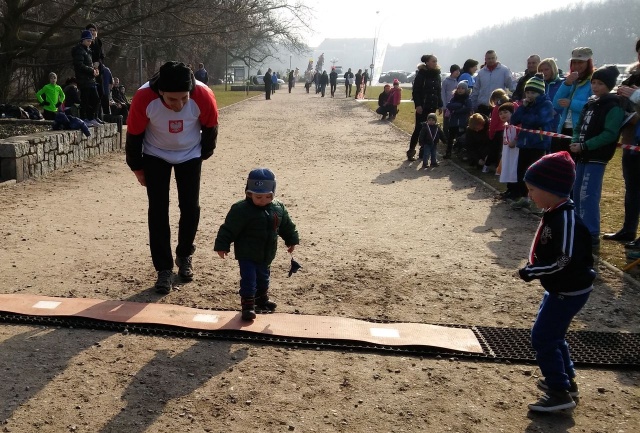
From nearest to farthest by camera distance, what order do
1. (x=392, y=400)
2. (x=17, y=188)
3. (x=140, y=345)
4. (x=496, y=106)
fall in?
(x=392, y=400), (x=140, y=345), (x=17, y=188), (x=496, y=106)

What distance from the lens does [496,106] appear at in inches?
465

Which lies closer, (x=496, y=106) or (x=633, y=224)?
(x=633, y=224)

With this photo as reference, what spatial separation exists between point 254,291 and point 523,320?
6.77 ft

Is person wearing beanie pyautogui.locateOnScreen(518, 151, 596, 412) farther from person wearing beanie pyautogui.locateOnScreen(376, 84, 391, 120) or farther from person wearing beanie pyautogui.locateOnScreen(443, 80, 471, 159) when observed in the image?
person wearing beanie pyautogui.locateOnScreen(376, 84, 391, 120)

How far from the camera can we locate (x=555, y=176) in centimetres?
365

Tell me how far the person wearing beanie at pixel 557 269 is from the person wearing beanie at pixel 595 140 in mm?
3254

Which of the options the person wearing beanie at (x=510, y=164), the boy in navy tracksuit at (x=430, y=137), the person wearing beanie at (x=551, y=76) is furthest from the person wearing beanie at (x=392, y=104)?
the person wearing beanie at (x=510, y=164)

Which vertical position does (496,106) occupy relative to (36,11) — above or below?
below

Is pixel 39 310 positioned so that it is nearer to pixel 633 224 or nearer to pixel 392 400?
pixel 392 400

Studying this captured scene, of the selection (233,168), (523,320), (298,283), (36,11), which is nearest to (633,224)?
(523,320)

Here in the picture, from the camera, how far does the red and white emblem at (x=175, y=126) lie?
520 cm

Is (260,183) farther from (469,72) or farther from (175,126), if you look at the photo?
(469,72)

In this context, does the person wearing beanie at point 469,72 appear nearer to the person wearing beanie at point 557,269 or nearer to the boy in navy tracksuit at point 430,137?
the boy in navy tracksuit at point 430,137

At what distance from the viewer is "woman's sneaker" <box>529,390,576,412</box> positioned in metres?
3.63
